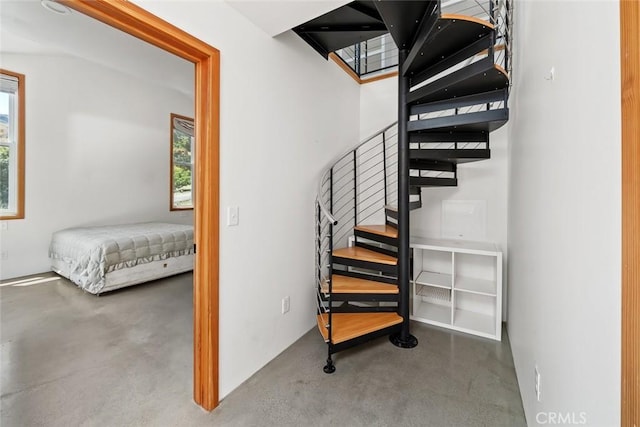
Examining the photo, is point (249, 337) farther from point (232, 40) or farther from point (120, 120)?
point (120, 120)

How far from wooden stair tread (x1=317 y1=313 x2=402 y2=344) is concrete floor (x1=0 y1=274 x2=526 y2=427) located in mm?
220

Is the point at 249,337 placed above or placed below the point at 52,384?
above

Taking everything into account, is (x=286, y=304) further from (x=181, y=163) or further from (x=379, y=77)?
(x=181, y=163)

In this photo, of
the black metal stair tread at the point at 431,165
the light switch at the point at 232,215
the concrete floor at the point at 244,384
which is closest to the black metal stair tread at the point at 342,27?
the black metal stair tread at the point at 431,165

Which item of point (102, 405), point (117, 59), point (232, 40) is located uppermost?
point (117, 59)

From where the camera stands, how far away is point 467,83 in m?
1.90

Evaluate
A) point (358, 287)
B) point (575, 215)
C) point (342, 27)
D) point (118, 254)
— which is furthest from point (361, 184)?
point (118, 254)

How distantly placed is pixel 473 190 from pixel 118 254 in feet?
14.4

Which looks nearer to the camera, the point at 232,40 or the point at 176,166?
the point at 232,40

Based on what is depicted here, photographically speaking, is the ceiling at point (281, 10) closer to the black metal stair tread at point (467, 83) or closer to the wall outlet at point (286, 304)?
the black metal stair tread at point (467, 83)

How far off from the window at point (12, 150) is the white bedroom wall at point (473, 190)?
200 inches

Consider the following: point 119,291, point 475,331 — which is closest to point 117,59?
point 119,291

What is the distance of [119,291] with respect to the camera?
3652mm

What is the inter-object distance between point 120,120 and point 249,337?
5.01 m
